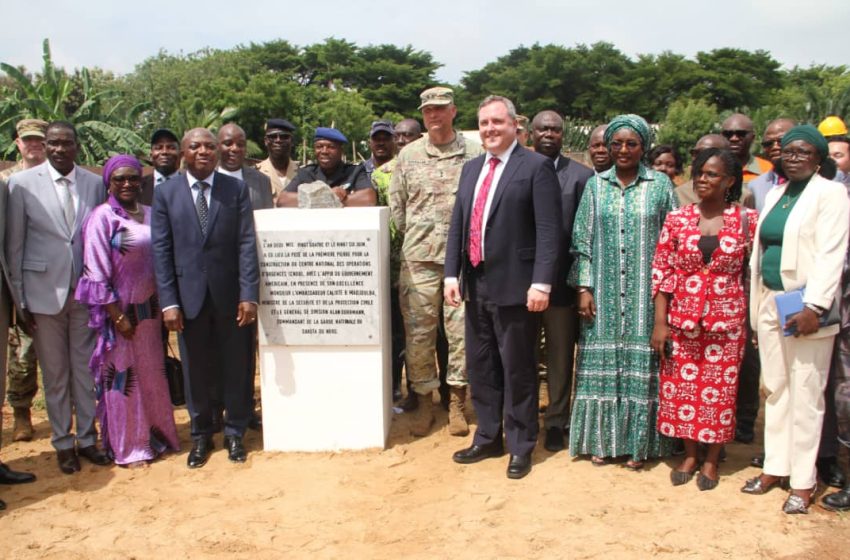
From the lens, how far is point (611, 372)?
163 inches

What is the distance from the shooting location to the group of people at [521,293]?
3691 mm

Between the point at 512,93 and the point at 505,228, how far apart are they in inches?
1757

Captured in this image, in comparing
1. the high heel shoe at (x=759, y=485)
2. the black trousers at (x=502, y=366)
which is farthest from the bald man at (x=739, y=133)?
the high heel shoe at (x=759, y=485)

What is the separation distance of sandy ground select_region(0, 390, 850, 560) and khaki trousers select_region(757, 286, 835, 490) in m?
0.23

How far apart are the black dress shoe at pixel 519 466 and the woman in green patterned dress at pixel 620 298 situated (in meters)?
0.39

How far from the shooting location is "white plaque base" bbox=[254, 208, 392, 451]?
4.54m

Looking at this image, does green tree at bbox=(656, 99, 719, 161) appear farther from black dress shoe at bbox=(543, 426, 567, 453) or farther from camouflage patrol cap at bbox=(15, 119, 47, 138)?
camouflage patrol cap at bbox=(15, 119, 47, 138)

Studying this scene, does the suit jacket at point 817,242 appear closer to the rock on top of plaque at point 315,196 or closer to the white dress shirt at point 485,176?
the white dress shirt at point 485,176

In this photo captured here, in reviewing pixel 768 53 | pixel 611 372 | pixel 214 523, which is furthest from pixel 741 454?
pixel 768 53

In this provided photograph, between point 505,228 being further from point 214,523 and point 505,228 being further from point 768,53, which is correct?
point 768,53

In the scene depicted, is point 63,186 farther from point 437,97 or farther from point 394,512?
point 394,512

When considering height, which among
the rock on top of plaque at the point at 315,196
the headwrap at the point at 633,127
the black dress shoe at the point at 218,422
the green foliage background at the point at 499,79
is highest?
the green foliage background at the point at 499,79

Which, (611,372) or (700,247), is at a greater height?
(700,247)

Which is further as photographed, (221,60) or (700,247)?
(221,60)
